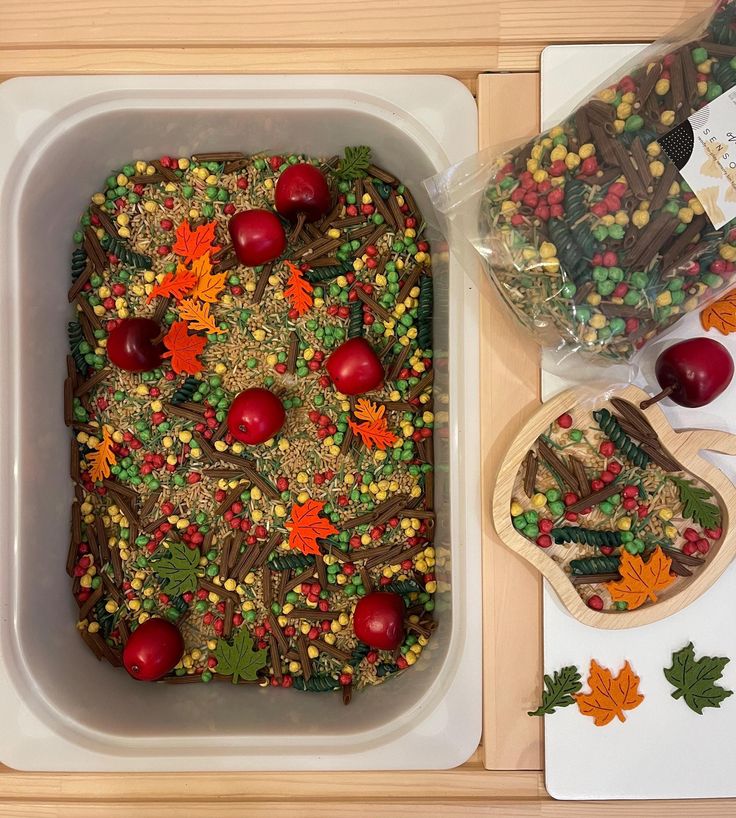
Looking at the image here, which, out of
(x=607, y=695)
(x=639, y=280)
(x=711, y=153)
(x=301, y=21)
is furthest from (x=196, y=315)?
(x=607, y=695)

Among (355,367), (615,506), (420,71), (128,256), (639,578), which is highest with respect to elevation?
(420,71)

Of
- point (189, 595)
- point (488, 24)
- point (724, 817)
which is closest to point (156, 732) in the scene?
point (189, 595)

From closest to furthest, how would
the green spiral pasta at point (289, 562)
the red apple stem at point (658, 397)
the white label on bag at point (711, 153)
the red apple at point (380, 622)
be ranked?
the white label on bag at point (711, 153), the red apple stem at point (658, 397), the red apple at point (380, 622), the green spiral pasta at point (289, 562)

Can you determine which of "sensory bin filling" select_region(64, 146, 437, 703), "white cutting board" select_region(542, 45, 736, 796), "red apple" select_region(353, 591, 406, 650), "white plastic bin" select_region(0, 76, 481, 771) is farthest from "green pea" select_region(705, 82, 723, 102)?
"red apple" select_region(353, 591, 406, 650)

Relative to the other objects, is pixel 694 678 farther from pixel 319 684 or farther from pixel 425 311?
pixel 425 311

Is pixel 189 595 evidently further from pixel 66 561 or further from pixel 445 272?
pixel 445 272

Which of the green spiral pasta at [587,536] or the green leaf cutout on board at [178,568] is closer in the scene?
the green spiral pasta at [587,536]

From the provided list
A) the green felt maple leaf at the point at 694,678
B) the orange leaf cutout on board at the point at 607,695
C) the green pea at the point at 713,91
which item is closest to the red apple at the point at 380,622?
the orange leaf cutout on board at the point at 607,695

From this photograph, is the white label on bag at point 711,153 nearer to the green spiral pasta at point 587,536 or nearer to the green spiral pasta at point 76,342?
the green spiral pasta at point 587,536
